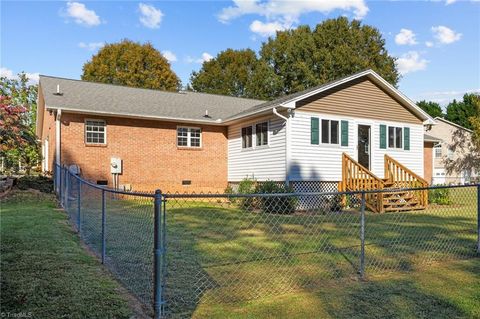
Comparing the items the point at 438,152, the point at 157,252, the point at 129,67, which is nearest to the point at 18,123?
the point at 157,252

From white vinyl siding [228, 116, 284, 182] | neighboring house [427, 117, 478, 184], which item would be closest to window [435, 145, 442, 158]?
neighboring house [427, 117, 478, 184]

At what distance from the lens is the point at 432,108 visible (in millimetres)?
52531

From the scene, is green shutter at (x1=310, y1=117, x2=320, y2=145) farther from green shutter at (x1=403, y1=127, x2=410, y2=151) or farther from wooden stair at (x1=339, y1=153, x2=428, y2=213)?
green shutter at (x1=403, y1=127, x2=410, y2=151)

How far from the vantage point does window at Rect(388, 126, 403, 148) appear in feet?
57.8

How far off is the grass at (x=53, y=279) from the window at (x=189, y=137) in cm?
1025

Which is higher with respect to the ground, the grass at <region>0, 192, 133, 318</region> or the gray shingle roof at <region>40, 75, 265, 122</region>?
the gray shingle roof at <region>40, 75, 265, 122</region>

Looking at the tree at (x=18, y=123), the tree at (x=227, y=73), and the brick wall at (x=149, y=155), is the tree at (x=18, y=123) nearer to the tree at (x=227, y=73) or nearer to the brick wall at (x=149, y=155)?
the brick wall at (x=149, y=155)

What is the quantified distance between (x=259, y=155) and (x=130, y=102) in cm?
630

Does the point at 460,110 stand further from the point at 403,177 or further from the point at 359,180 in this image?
the point at 359,180

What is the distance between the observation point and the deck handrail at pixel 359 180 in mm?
14367

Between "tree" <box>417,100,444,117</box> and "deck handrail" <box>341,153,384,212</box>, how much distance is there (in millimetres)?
41665

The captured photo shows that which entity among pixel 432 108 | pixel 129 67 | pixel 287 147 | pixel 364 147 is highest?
A: pixel 129 67

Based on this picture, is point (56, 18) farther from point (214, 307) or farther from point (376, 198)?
point (214, 307)

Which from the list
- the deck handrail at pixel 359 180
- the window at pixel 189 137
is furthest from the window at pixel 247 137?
the deck handrail at pixel 359 180
